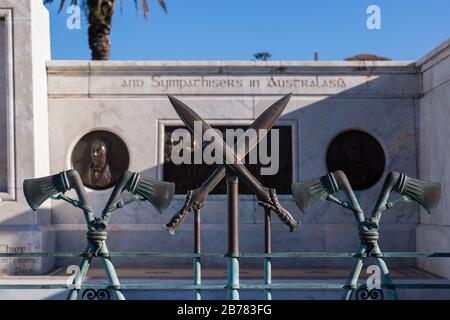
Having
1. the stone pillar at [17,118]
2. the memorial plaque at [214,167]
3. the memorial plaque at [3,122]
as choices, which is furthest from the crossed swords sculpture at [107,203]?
the memorial plaque at [214,167]

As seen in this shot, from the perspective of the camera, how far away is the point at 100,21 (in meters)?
19.7

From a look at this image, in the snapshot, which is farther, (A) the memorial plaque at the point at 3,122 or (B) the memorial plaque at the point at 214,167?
(B) the memorial plaque at the point at 214,167

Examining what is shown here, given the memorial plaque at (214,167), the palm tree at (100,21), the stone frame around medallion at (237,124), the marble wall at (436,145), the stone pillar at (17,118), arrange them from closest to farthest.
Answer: the marble wall at (436,145) → the stone pillar at (17,118) → the memorial plaque at (214,167) → the stone frame around medallion at (237,124) → the palm tree at (100,21)

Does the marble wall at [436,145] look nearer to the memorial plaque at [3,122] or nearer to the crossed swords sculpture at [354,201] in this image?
the crossed swords sculpture at [354,201]

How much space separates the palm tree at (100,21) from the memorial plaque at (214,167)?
30.2 feet

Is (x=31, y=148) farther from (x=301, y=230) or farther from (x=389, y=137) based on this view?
(x=389, y=137)

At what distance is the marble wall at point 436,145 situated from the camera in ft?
34.1

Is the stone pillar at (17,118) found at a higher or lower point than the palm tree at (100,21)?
lower

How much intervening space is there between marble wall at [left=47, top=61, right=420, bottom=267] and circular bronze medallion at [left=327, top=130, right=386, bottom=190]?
0.49ft

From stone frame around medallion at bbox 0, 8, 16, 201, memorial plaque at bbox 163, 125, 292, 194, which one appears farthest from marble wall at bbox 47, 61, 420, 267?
stone frame around medallion at bbox 0, 8, 16, 201

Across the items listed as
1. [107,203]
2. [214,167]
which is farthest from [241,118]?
[107,203]

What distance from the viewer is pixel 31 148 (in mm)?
10742
